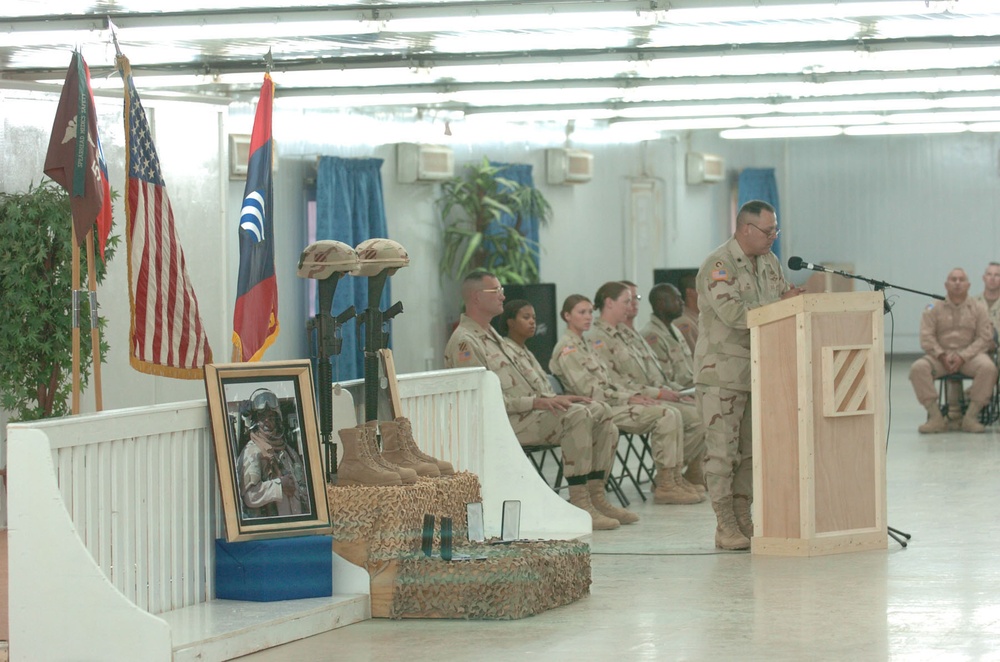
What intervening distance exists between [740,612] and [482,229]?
8086 millimetres

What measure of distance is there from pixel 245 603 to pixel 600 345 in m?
4.30

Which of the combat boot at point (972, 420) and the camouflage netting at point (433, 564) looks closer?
the camouflage netting at point (433, 564)

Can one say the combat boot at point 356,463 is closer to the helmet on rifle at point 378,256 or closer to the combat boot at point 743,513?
the helmet on rifle at point 378,256

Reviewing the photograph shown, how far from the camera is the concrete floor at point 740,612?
471 centimetres

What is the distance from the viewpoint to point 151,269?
5.84 m

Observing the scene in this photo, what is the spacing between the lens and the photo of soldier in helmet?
5258 mm

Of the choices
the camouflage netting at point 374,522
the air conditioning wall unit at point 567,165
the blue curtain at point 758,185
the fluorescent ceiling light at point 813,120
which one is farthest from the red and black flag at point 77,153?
the blue curtain at point 758,185

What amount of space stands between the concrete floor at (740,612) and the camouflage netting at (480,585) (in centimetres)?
6

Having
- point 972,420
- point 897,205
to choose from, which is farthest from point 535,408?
point 897,205

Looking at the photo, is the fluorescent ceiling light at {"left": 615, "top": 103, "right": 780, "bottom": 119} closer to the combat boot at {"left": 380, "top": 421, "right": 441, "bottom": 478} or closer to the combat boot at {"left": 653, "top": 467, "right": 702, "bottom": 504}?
the combat boot at {"left": 653, "top": 467, "right": 702, "bottom": 504}

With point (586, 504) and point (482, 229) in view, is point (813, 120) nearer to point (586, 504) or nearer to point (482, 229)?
point (482, 229)

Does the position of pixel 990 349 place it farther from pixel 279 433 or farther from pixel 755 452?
pixel 279 433

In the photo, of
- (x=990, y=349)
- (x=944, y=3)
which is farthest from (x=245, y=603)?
(x=990, y=349)

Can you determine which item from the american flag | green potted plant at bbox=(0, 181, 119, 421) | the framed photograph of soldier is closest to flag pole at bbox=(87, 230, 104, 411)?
the american flag
